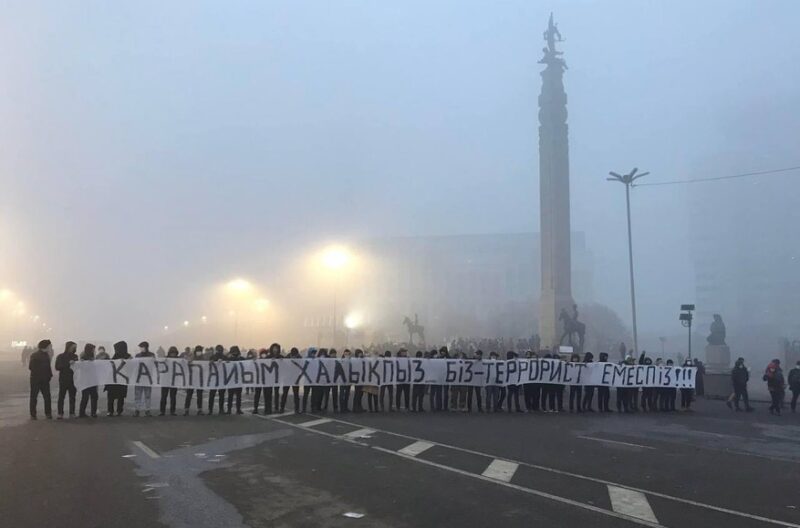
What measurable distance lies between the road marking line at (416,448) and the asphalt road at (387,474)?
34mm

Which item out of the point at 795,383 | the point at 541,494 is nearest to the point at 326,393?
the point at 541,494

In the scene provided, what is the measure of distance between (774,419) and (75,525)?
19.5 metres

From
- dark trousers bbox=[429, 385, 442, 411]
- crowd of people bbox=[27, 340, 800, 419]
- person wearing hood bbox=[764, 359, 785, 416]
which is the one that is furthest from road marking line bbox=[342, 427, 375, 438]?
person wearing hood bbox=[764, 359, 785, 416]

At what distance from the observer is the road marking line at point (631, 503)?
23.8 feet

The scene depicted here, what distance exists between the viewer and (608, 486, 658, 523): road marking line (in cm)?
725

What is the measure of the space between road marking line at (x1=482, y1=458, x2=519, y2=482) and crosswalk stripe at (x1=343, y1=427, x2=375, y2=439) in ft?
11.9

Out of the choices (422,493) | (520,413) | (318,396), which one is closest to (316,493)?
(422,493)

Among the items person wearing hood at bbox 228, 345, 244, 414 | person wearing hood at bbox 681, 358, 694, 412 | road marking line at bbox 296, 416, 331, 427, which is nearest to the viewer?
road marking line at bbox 296, 416, 331, 427

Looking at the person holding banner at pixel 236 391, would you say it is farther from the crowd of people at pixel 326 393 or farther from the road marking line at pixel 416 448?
the road marking line at pixel 416 448

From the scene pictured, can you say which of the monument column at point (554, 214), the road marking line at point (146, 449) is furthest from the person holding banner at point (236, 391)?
the monument column at point (554, 214)

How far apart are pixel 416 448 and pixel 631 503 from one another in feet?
15.2

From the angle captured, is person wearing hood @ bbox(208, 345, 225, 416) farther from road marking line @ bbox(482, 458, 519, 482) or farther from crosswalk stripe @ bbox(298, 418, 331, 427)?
road marking line @ bbox(482, 458, 519, 482)

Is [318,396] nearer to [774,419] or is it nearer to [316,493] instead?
[316,493]

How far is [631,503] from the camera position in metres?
7.82
